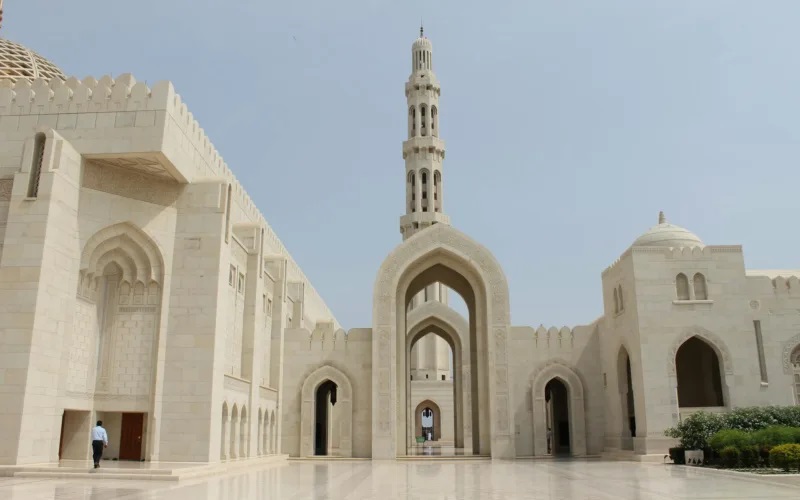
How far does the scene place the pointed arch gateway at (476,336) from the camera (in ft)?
78.7

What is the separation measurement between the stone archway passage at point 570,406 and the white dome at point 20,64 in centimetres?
1878

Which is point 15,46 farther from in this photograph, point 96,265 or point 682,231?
point 682,231

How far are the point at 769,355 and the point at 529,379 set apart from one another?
7829mm

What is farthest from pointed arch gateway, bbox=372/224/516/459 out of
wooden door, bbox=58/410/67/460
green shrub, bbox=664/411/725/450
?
wooden door, bbox=58/410/67/460

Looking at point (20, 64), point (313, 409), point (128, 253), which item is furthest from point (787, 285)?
point (20, 64)

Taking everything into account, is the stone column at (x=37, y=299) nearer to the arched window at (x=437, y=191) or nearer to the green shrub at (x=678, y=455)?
the green shrub at (x=678, y=455)

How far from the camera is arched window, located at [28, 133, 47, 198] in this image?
15.1 meters

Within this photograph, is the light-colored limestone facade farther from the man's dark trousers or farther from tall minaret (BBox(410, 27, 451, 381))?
tall minaret (BBox(410, 27, 451, 381))

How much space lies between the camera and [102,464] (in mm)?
15297

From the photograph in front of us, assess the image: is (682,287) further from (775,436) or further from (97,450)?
(97,450)

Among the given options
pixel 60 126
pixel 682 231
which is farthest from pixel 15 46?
pixel 682 231

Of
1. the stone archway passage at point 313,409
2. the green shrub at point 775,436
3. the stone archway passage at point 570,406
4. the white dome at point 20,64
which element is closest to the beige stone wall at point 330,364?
the stone archway passage at point 313,409

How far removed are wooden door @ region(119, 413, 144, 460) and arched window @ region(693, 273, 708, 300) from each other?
1688cm

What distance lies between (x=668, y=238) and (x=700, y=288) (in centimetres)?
214
